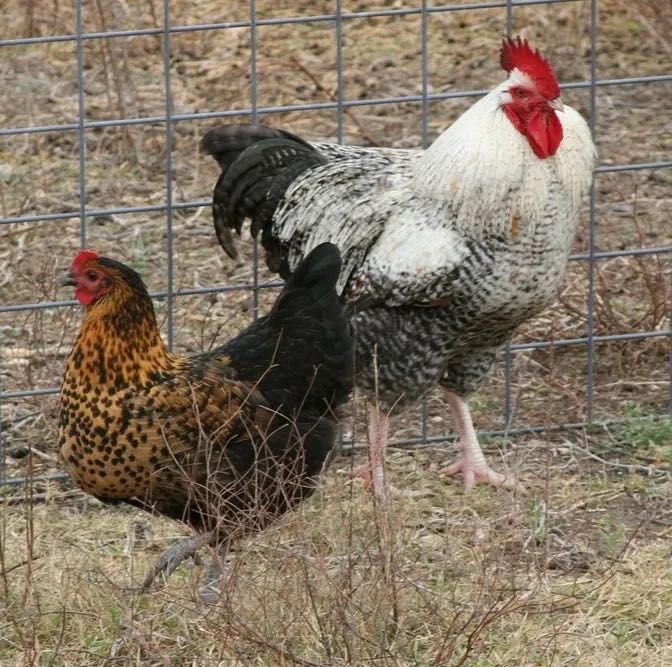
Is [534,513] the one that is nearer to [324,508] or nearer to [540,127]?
[324,508]

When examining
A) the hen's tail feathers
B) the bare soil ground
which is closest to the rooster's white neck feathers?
the hen's tail feathers

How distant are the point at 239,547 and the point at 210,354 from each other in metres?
0.65

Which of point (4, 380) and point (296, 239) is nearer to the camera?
point (296, 239)

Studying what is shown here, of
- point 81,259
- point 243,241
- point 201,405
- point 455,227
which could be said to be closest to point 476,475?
point 455,227

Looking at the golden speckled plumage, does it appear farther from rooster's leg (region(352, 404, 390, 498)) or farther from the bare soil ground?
rooster's leg (region(352, 404, 390, 498))

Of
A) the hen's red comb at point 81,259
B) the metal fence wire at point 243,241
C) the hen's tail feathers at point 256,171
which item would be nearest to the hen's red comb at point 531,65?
the metal fence wire at point 243,241

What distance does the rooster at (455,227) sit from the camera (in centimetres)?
517

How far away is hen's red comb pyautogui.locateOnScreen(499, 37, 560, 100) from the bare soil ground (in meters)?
1.22

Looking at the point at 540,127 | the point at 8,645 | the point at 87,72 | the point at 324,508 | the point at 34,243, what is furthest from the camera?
the point at 87,72

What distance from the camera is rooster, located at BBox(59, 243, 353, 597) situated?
14.6 feet

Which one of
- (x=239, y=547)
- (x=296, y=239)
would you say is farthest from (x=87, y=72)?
(x=239, y=547)

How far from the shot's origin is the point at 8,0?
31.9ft

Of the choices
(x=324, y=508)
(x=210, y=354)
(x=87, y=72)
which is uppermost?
(x=87, y=72)

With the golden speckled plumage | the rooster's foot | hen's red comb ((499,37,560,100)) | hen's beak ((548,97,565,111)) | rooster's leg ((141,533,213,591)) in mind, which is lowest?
the rooster's foot
